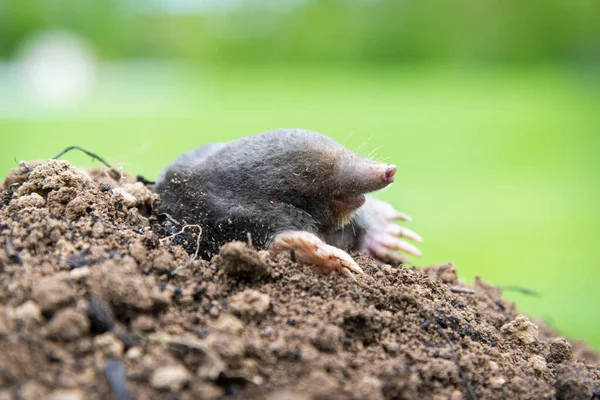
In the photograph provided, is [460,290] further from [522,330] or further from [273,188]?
[273,188]

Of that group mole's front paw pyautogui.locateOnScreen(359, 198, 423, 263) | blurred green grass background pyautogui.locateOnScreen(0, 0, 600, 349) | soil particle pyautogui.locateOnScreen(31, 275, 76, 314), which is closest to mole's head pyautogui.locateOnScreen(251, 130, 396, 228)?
blurred green grass background pyautogui.locateOnScreen(0, 0, 600, 349)

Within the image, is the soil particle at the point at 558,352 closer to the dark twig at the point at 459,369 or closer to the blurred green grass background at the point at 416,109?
the dark twig at the point at 459,369

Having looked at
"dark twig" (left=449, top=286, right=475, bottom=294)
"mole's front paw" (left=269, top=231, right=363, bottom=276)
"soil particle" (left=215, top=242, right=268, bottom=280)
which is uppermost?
"dark twig" (left=449, top=286, right=475, bottom=294)

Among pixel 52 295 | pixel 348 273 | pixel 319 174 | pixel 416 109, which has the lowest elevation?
pixel 52 295

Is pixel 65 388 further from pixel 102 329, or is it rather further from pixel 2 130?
pixel 2 130

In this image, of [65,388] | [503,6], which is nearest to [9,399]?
[65,388]

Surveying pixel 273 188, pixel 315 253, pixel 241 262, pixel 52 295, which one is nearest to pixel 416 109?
pixel 273 188

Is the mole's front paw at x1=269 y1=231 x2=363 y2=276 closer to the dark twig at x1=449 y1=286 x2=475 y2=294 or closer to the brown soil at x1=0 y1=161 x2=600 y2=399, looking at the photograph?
the brown soil at x1=0 y1=161 x2=600 y2=399

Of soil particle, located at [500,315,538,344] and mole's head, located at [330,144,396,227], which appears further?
mole's head, located at [330,144,396,227]
